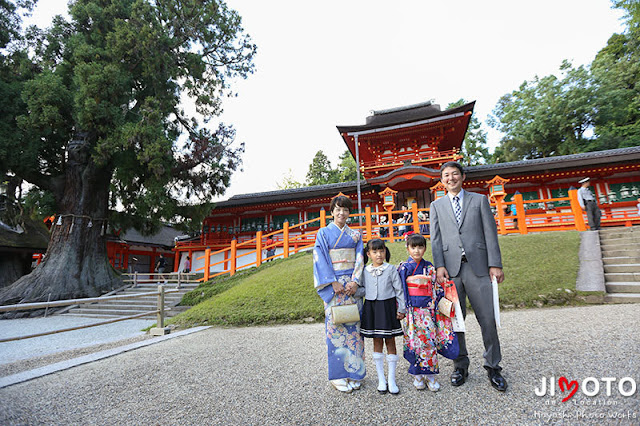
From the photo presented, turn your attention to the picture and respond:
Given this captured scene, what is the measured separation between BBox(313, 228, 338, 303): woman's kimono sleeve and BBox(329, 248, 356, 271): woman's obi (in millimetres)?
42

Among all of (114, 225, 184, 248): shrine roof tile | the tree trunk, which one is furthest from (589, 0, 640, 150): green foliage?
(114, 225, 184, 248): shrine roof tile

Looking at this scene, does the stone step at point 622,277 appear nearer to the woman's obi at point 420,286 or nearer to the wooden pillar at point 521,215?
the wooden pillar at point 521,215

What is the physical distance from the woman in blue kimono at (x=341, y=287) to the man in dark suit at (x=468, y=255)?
0.71m

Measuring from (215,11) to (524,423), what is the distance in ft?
47.5

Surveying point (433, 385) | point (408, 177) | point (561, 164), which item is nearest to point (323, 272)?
point (433, 385)

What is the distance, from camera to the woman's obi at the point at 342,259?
2.52 metres

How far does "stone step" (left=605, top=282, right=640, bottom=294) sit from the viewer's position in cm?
497

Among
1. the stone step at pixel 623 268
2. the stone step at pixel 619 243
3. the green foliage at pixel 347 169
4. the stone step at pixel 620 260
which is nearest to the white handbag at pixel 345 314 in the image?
the stone step at pixel 623 268

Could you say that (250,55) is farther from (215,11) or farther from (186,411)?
(186,411)

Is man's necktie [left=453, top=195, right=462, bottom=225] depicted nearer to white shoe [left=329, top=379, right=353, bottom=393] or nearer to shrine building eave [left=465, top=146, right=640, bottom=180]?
white shoe [left=329, top=379, right=353, bottom=393]

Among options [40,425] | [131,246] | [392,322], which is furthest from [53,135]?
[392,322]

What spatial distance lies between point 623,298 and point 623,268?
4.94ft

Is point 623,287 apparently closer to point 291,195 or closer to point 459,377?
point 459,377

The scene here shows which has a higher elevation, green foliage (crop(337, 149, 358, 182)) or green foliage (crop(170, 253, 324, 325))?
green foliage (crop(337, 149, 358, 182))
